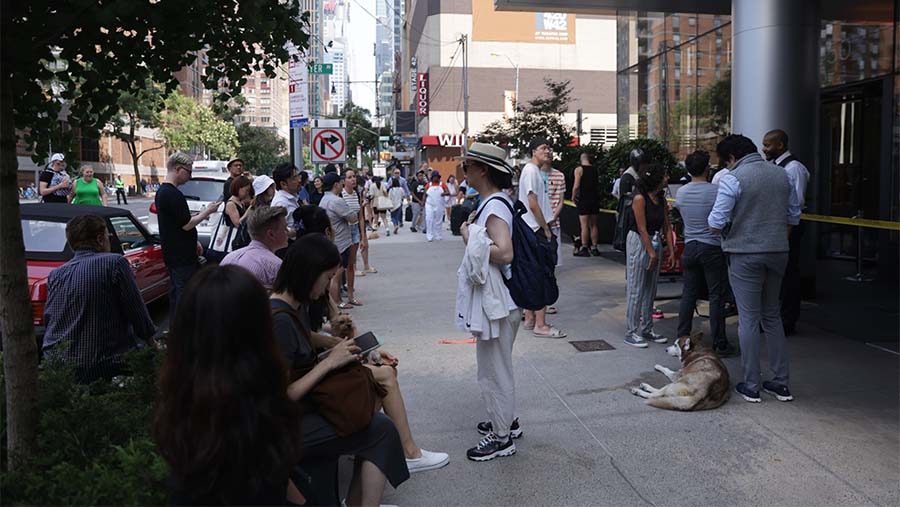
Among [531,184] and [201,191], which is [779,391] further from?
[201,191]

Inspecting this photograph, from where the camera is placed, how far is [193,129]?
71.2 m

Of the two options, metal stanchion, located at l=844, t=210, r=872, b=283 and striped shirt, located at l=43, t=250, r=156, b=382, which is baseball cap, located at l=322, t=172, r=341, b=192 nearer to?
striped shirt, located at l=43, t=250, r=156, b=382

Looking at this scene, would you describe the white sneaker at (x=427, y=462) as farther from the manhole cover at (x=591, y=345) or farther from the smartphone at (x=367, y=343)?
the manhole cover at (x=591, y=345)

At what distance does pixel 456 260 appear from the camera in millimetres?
15164

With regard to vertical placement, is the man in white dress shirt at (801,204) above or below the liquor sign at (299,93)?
below

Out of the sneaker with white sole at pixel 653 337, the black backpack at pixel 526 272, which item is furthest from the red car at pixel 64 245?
the sneaker with white sole at pixel 653 337

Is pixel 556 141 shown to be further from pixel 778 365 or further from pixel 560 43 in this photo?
pixel 560 43

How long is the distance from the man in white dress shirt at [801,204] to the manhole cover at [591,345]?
187 cm

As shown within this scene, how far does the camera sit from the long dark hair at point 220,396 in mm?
2043

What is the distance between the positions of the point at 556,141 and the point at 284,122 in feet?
559

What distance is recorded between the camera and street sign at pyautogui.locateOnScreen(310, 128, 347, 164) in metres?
14.7

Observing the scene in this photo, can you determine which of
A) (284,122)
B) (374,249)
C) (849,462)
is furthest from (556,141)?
(284,122)

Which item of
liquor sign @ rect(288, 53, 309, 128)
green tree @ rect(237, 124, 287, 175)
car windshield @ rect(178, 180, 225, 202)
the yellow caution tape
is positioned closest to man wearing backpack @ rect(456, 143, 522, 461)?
the yellow caution tape

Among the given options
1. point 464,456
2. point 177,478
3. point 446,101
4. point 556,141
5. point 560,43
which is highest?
point 560,43
